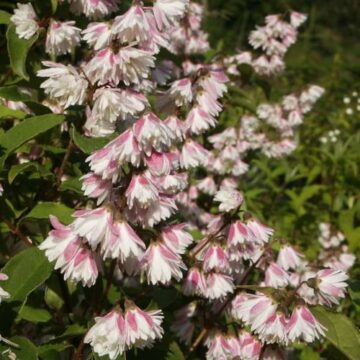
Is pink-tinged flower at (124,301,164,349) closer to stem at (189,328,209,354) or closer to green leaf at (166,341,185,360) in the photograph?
Answer: green leaf at (166,341,185,360)

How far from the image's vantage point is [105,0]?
204 centimetres

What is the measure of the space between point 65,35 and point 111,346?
950mm

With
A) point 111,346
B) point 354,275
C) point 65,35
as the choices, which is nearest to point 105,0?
point 65,35

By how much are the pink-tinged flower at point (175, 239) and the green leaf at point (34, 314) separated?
0.53 m

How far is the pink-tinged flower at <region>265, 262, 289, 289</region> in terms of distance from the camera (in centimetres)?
200

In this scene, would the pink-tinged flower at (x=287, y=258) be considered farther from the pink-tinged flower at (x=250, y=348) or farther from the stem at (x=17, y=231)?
the stem at (x=17, y=231)

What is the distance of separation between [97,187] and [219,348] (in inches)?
27.4

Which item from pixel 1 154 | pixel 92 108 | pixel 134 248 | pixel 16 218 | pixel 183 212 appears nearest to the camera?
pixel 134 248

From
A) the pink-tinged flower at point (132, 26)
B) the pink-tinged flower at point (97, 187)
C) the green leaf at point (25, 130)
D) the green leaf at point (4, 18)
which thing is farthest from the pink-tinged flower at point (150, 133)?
the green leaf at point (4, 18)

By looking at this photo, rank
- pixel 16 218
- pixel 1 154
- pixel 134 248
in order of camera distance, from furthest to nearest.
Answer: pixel 16 218
pixel 1 154
pixel 134 248

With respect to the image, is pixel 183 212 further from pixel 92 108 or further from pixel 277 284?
pixel 92 108

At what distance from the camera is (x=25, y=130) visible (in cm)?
190

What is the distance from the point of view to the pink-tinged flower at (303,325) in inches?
63.2

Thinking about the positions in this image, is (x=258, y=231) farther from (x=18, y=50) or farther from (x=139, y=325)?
(x=18, y=50)
